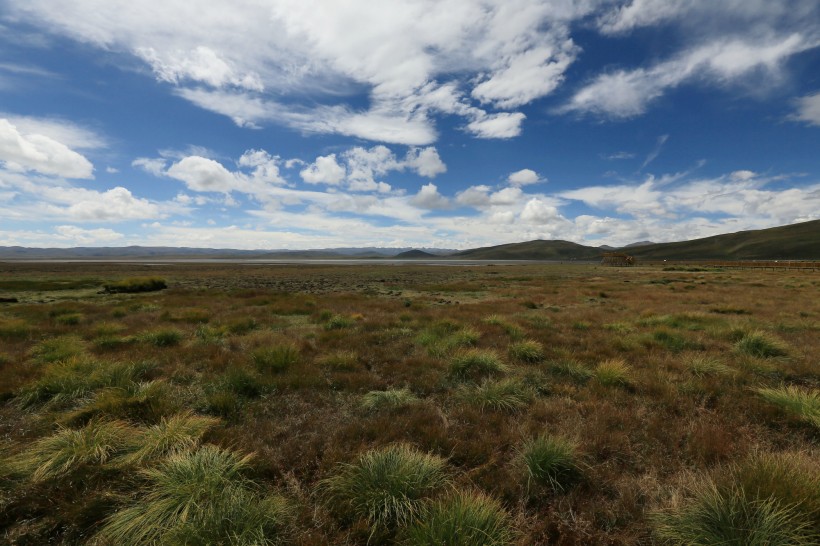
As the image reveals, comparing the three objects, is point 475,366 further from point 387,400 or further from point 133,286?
point 133,286

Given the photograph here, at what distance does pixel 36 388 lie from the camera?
6793 millimetres

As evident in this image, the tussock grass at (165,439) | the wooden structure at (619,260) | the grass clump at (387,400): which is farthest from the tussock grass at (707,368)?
the wooden structure at (619,260)

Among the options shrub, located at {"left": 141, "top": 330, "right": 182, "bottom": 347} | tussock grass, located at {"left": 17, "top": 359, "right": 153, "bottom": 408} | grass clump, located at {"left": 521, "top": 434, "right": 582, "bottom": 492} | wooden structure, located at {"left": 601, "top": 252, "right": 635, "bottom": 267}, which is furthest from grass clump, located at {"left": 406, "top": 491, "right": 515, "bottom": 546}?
wooden structure, located at {"left": 601, "top": 252, "right": 635, "bottom": 267}

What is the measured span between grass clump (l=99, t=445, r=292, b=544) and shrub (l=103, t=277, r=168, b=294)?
104ft

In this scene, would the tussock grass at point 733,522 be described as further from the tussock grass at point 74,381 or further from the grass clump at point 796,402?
the tussock grass at point 74,381

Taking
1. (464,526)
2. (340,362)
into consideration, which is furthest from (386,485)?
(340,362)

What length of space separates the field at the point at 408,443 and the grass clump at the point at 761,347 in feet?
0.21

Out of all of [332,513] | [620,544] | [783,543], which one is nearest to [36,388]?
[332,513]

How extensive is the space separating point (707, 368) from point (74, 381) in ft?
47.4

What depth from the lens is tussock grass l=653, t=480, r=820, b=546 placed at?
3.04m

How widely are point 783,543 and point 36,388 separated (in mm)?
11664

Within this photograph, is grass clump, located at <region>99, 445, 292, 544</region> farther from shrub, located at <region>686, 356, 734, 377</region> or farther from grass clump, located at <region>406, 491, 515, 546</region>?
shrub, located at <region>686, 356, 734, 377</region>

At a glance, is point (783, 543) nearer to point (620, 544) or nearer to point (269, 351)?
point (620, 544)

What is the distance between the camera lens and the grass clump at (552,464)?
4.27 m
